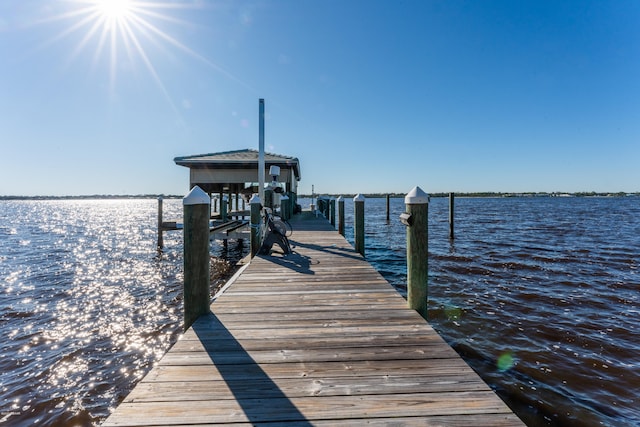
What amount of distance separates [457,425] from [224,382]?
144cm

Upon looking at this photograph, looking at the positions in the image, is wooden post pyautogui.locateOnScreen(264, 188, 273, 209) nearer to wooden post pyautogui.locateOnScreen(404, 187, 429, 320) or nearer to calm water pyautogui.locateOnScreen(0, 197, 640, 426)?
calm water pyautogui.locateOnScreen(0, 197, 640, 426)

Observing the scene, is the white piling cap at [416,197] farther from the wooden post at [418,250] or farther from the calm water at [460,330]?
the calm water at [460,330]

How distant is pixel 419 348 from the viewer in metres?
2.48

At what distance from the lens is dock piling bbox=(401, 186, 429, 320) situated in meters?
3.34

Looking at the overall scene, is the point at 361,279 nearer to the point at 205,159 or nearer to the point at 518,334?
the point at 518,334

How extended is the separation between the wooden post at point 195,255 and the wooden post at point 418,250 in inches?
87.2

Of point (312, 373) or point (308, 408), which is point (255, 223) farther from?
point (308, 408)

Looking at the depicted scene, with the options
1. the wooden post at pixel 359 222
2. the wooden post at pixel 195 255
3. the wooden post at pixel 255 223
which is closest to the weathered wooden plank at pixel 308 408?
the wooden post at pixel 195 255

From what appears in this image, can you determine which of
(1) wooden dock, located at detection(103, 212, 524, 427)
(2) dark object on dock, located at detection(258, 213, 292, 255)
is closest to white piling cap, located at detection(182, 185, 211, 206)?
(1) wooden dock, located at detection(103, 212, 524, 427)

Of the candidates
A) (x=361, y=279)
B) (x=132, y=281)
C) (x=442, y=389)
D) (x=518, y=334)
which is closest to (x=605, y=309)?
(x=518, y=334)

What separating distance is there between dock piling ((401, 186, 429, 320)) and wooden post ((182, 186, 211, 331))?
220cm

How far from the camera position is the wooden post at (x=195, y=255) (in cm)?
315

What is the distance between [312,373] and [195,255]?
178 cm

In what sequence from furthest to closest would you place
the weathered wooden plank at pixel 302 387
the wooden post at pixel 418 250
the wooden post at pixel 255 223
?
the wooden post at pixel 255 223, the wooden post at pixel 418 250, the weathered wooden plank at pixel 302 387
